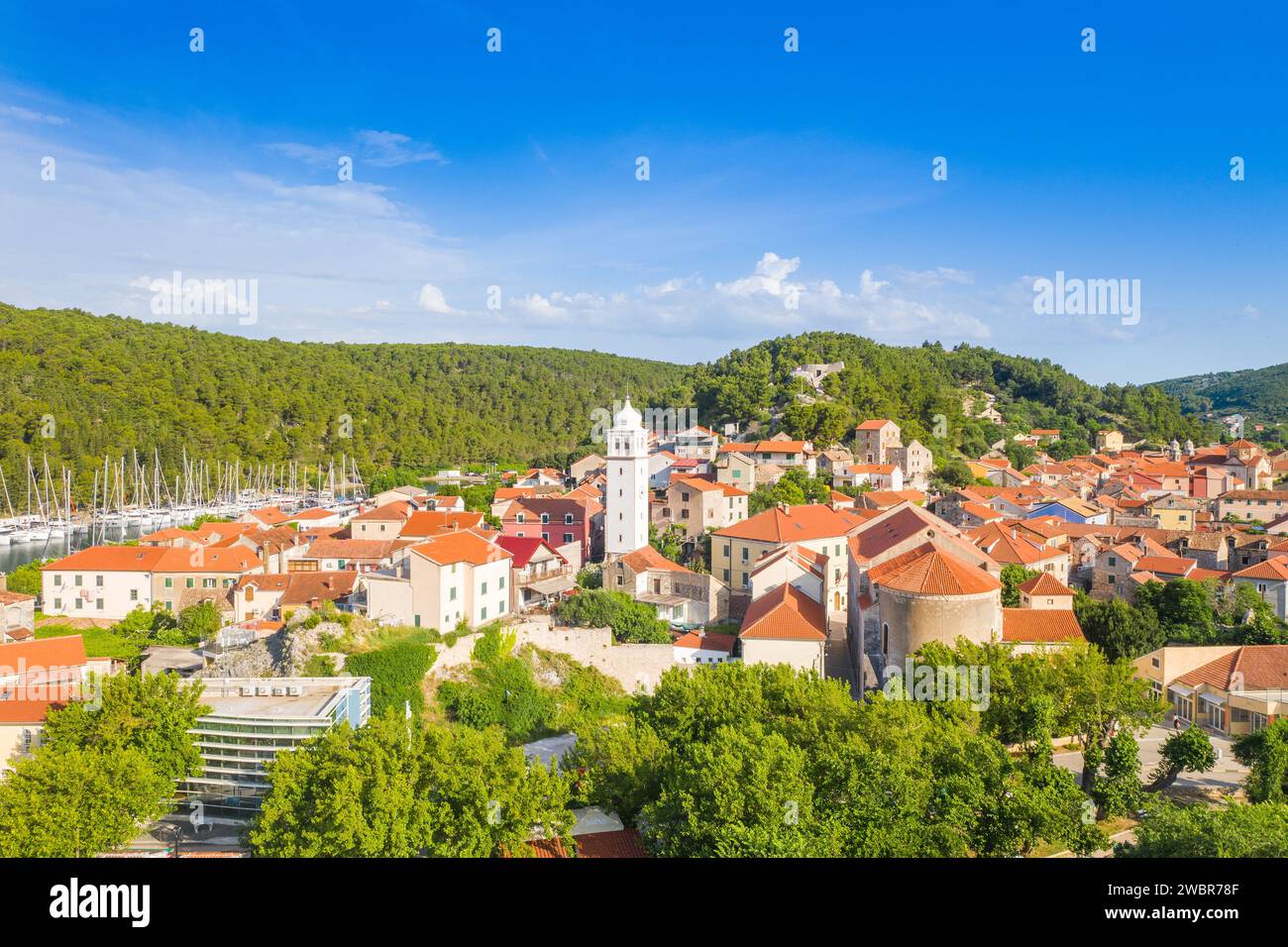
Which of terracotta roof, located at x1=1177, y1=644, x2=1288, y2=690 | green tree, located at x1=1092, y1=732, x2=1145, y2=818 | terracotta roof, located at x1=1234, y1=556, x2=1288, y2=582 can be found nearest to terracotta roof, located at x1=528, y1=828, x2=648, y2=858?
green tree, located at x1=1092, y1=732, x2=1145, y2=818

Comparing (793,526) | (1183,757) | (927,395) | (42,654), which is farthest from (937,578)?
(927,395)

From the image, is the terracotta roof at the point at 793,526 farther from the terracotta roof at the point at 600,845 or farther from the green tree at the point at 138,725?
the green tree at the point at 138,725

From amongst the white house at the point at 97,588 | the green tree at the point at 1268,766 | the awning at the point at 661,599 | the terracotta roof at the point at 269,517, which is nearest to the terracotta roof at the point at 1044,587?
the green tree at the point at 1268,766

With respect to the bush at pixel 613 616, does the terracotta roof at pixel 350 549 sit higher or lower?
higher

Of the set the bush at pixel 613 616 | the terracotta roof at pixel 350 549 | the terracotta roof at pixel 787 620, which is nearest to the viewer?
the terracotta roof at pixel 787 620

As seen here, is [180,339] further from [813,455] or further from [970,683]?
[970,683]

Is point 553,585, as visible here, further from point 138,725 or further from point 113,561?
point 138,725
